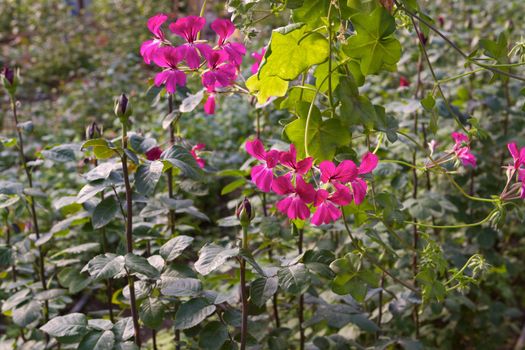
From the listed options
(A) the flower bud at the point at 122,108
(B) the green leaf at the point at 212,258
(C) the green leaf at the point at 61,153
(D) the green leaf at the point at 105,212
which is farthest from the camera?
(C) the green leaf at the point at 61,153

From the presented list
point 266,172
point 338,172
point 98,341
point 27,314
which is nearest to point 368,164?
point 338,172

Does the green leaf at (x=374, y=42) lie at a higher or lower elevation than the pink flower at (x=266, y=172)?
higher

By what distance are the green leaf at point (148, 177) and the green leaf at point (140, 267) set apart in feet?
0.52

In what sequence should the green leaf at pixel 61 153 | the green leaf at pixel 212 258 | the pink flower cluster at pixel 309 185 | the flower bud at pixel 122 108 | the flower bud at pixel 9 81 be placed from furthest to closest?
the flower bud at pixel 9 81 < the green leaf at pixel 61 153 < the flower bud at pixel 122 108 < the green leaf at pixel 212 258 < the pink flower cluster at pixel 309 185

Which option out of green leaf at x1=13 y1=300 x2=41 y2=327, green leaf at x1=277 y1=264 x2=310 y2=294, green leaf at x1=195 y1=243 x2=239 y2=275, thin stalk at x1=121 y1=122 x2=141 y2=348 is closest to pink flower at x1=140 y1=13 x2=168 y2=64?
thin stalk at x1=121 y1=122 x2=141 y2=348

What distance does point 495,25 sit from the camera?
3137mm

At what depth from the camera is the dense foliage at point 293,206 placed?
3.24ft

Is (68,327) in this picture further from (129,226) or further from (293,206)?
(293,206)

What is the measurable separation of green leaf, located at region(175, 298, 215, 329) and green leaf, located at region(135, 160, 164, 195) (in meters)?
0.28

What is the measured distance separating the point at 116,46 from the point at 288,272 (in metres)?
5.92

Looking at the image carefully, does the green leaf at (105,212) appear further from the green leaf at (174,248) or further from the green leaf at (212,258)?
the green leaf at (212,258)

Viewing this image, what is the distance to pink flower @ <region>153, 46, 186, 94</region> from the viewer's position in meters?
1.01

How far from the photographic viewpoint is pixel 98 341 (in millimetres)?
1115

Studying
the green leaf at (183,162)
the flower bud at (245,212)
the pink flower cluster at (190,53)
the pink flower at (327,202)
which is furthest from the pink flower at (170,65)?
the pink flower at (327,202)
